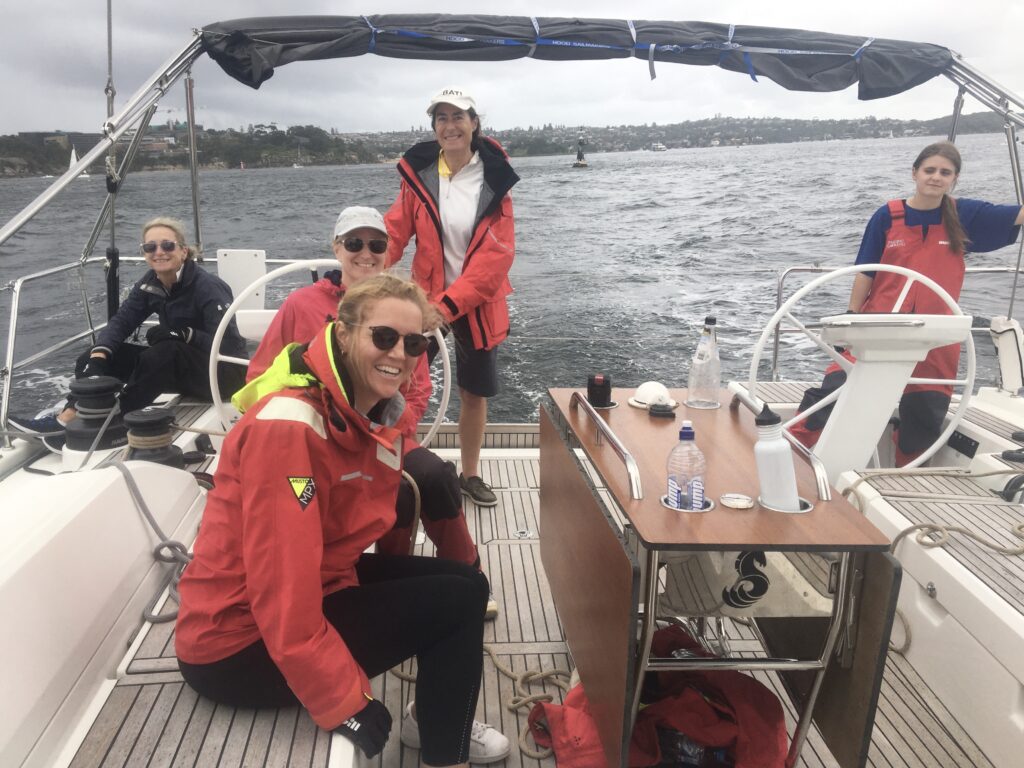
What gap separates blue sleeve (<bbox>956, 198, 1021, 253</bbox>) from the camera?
8.87 ft

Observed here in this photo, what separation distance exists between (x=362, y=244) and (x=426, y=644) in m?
1.22

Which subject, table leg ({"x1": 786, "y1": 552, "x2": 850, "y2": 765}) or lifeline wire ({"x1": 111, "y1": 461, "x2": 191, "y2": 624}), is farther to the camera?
lifeline wire ({"x1": 111, "y1": 461, "x2": 191, "y2": 624})

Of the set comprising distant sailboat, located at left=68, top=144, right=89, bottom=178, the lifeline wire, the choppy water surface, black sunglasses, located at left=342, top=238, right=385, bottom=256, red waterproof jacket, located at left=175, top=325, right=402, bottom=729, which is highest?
distant sailboat, located at left=68, top=144, right=89, bottom=178

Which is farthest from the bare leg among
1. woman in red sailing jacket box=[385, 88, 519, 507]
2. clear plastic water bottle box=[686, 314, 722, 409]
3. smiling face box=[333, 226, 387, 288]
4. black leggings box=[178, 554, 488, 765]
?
black leggings box=[178, 554, 488, 765]

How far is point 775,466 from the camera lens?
1.42m

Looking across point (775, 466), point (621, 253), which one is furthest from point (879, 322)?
point (621, 253)

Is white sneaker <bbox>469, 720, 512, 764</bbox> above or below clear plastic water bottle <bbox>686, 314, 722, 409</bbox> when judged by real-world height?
below

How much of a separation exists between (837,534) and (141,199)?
31.7 metres

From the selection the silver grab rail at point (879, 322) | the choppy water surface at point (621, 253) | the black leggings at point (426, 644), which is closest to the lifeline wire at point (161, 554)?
the black leggings at point (426, 644)

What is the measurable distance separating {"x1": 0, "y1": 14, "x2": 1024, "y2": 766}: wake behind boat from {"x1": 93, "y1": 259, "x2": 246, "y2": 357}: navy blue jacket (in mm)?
423

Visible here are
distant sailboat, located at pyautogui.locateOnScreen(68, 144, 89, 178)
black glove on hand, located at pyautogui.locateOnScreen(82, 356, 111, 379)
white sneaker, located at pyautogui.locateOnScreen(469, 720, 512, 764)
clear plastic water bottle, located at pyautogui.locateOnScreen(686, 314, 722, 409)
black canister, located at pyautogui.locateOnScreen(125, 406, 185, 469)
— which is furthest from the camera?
black glove on hand, located at pyautogui.locateOnScreen(82, 356, 111, 379)

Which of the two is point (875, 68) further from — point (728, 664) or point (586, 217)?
point (586, 217)

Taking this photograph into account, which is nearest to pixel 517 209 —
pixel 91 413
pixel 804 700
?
pixel 91 413

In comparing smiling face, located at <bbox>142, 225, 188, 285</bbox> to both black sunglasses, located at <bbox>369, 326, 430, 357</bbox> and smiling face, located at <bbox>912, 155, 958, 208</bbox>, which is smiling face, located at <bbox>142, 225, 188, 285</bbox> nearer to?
black sunglasses, located at <bbox>369, 326, 430, 357</bbox>
